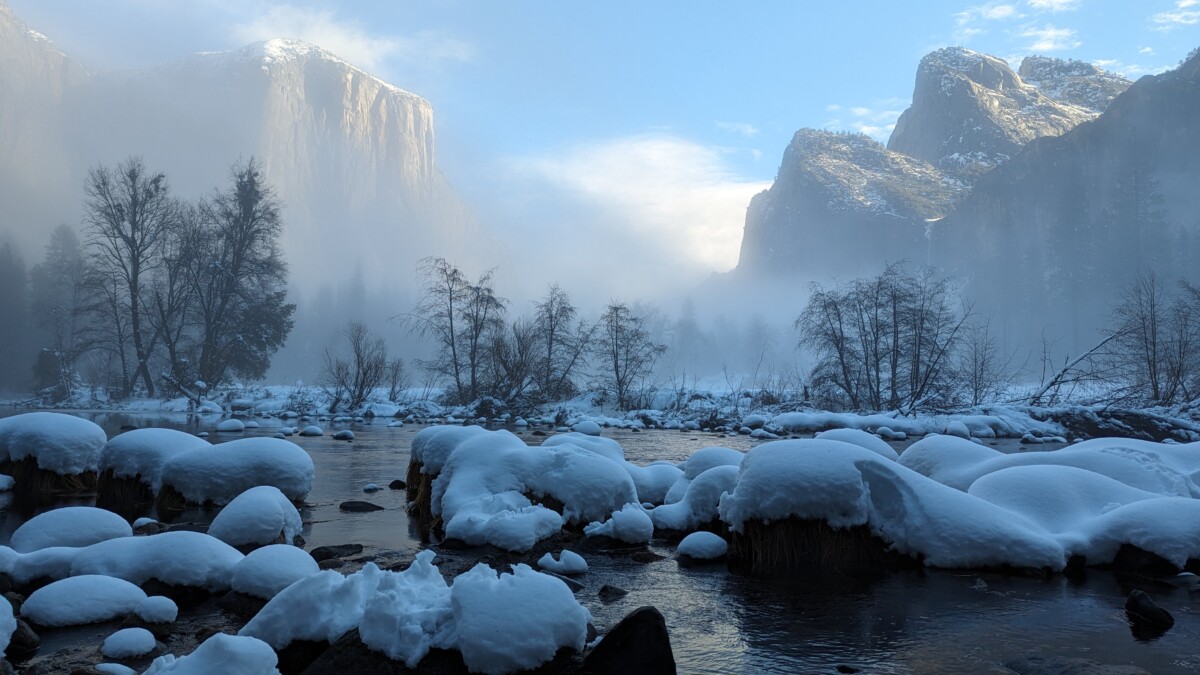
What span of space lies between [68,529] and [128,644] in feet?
10.2

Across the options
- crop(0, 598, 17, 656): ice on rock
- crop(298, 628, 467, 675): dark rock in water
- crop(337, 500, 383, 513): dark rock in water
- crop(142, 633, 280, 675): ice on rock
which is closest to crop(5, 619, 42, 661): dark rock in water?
crop(0, 598, 17, 656): ice on rock

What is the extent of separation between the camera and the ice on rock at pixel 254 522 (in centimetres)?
711

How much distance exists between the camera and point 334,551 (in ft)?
A: 23.9

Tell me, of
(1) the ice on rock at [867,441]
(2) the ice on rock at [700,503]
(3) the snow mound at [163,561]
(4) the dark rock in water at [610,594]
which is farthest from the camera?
(1) the ice on rock at [867,441]

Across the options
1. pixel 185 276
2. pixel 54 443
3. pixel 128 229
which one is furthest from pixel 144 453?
pixel 128 229

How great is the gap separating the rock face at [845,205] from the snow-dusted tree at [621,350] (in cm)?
12650

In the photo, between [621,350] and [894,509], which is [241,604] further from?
[621,350]

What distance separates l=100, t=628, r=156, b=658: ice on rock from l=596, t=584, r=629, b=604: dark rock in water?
3.29 metres

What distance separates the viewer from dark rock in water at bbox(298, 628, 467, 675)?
3.74 metres

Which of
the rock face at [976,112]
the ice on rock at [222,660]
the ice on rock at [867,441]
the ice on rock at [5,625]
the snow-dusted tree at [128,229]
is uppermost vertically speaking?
the rock face at [976,112]

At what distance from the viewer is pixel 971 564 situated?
22.5 ft

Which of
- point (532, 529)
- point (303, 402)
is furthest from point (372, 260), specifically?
point (532, 529)

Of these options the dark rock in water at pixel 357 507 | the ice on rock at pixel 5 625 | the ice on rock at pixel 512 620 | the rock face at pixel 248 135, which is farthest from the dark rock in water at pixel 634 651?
the rock face at pixel 248 135

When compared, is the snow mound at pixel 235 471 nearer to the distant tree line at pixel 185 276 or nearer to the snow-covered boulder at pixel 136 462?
the snow-covered boulder at pixel 136 462
